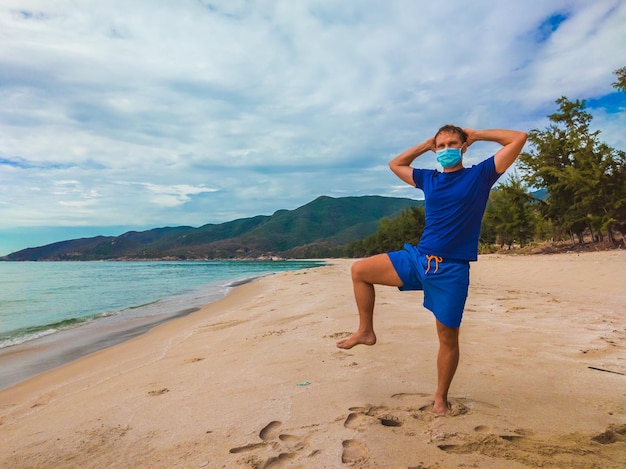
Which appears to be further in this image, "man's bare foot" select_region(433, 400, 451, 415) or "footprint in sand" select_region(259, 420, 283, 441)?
"man's bare foot" select_region(433, 400, 451, 415)

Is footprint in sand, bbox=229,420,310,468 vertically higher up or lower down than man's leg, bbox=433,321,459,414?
lower down

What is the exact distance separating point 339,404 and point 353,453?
757 millimetres

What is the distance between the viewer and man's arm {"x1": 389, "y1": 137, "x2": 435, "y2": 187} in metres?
3.57

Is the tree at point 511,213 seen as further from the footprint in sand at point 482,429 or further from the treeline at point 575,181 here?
the footprint in sand at point 482,429

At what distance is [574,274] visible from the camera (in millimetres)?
13914

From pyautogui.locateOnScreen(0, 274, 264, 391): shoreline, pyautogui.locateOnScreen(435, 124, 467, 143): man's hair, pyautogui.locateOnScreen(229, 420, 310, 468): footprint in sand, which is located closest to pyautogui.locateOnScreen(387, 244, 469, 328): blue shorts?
pyautogui.locateOnScreen(435, 124, 467, 143): man's hair

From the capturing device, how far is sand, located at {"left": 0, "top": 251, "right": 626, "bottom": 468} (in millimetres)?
2500

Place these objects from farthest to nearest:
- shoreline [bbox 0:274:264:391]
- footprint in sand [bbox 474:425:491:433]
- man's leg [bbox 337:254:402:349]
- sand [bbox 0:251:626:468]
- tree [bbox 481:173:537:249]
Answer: tree [bbox 481:173:537:249] → shoreline [bbox 0:274:264:391] → man's leg [bbox 337:254:402:349] → footprint in sand [bbox 474:425:491:433] → sand [bbox 0:251:626:468]

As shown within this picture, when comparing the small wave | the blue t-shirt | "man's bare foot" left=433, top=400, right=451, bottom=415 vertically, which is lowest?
the small wave

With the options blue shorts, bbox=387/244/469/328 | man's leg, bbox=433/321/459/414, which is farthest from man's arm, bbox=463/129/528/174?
man's leg, bbox=433/321/459/414

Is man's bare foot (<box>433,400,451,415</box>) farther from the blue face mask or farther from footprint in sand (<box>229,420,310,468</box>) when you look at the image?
the blue face mask

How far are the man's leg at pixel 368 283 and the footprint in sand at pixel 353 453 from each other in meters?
1.07

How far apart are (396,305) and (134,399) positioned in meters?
6.02

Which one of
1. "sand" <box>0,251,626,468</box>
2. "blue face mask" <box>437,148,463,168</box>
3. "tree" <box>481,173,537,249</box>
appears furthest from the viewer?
"tree" <box>481,173,537,249</box>
